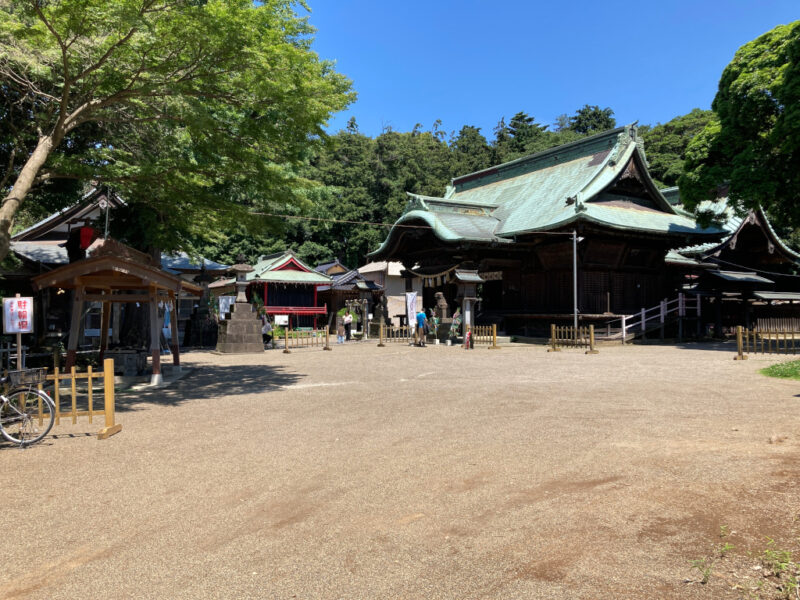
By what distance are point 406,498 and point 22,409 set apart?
16.9 feet

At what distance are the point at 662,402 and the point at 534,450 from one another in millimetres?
3923

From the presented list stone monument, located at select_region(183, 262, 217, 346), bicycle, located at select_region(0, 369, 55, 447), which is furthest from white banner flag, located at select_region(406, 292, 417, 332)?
bicycle, located at select_region(0, 369, 55, 447)

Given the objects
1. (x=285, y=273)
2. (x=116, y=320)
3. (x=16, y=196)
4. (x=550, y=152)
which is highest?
(x=550, y=152)

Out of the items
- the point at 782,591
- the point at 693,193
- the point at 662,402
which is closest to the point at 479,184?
the point at 693,193

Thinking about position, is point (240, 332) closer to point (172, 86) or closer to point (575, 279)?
point (575, 279)

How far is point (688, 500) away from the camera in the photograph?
425cm

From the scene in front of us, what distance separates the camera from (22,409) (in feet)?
21.7

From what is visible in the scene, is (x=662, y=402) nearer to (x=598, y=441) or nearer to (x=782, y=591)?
(x=598, y=441)

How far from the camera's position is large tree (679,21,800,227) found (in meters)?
16.0

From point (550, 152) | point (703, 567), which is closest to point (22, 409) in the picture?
point (703, 567)

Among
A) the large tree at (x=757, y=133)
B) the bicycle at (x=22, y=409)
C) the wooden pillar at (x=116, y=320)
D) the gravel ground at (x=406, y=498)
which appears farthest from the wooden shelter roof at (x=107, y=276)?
the large tree at (x=757, y=133)

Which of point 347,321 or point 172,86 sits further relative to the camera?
point 347,321

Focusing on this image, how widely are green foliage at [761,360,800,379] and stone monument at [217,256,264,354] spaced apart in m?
16.9

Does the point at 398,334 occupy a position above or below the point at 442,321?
below
